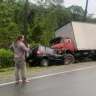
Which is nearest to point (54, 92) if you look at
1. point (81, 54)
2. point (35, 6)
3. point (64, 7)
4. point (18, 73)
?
point (18, 73)

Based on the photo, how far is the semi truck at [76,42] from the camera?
2991 centimetres

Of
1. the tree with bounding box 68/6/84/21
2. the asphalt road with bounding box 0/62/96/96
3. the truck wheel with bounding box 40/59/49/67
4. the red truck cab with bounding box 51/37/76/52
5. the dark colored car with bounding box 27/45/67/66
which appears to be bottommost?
the asphalt road with bounding box 0/62/96/96

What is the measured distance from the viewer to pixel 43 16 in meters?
48.0

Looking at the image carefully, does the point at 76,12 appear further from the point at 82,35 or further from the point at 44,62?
the point at 44,62

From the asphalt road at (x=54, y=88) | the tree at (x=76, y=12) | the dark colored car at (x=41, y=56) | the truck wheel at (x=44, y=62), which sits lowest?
the asphalt road at (x=54, y=88)

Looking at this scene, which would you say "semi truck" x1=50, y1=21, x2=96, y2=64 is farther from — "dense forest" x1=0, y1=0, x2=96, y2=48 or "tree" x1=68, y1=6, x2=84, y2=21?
"tree" x1=68, y1=6, x2=84, y2=21

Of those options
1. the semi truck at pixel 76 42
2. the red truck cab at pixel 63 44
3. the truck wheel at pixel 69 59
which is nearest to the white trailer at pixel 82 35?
the semi truck at pixel 76 42

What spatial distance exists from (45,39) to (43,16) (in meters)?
9.36

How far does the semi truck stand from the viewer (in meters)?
29.9

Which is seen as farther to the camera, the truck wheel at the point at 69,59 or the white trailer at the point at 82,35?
the white trailer at the point at 82,35

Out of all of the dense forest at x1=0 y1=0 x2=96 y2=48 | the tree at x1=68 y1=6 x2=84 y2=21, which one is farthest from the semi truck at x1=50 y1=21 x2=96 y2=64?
the tree at x1=68 y1=6 x2=84 y2=21

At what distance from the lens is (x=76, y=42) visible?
3100 centimetres

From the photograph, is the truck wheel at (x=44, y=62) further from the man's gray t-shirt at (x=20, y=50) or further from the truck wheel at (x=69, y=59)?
the man's gray t-shirt at (x=20, y=50)

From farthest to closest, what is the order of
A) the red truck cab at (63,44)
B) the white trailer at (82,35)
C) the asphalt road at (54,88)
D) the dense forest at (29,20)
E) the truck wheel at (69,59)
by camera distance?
the dense forest at (29,20) < the white trailer at (82,35) < the red truck cab at (63,44) < the truck wheel at (69,59) < the asphalt road at (54,88)
